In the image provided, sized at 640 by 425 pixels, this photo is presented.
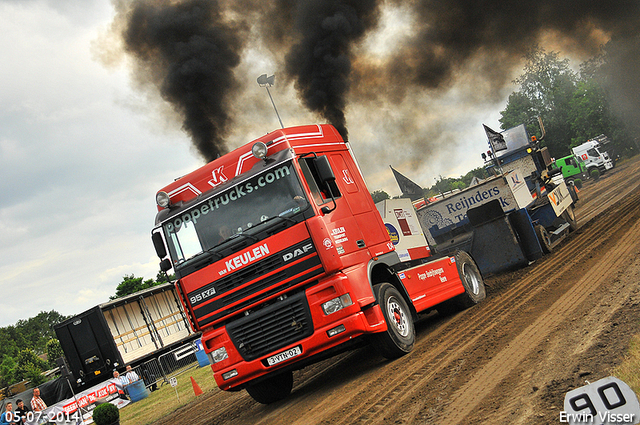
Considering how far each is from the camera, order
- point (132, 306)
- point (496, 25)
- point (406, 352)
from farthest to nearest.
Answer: point (132, 306) < point (496, 25) < point (406, 352)

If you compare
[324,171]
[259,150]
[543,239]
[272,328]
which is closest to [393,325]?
[272,328]

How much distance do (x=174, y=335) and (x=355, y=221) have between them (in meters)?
17.7

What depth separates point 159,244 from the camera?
7637 mm

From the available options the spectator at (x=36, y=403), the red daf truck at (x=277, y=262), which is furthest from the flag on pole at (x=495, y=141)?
the spectator at (x=36, y=403)

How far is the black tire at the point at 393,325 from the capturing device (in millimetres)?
7180

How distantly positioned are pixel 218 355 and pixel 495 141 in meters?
16.0

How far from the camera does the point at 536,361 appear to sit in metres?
5.42

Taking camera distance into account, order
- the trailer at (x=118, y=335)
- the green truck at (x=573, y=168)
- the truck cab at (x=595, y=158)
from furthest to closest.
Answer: the green truck at (x=573, y=168) < the truck cab at (x=595, y=158) < the trailer at (x=118, y=335)

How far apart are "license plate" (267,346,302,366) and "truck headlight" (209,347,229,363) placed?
65 centimetres

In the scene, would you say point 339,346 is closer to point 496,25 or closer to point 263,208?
point 263,208

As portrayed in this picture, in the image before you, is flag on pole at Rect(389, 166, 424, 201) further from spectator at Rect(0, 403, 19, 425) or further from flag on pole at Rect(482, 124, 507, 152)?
spectator at Rect(0, 403, 19, 425)

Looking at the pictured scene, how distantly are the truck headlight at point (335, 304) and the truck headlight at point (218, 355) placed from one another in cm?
153

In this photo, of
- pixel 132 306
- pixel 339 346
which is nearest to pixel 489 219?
pixel 339 346

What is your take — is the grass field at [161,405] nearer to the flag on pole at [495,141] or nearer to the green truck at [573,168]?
the flag on pole at [495,141]
